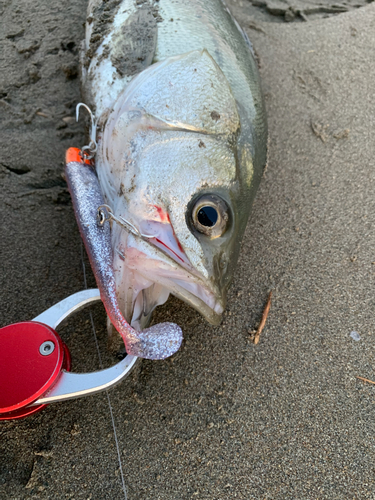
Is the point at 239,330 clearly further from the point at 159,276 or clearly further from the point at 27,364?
the point at 27,364

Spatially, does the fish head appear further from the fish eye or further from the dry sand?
the dry sand

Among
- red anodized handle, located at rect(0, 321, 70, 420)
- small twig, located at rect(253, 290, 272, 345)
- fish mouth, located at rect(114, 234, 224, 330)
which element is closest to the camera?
red anodized handle, located at rect(0, 321, 70, 420)

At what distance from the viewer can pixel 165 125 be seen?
4.62 feet

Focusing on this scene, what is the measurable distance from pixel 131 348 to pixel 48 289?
2.20 feet

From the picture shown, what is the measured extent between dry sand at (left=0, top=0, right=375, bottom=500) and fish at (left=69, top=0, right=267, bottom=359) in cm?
35

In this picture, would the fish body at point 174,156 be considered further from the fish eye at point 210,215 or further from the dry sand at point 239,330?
the dry sand at point 239,330

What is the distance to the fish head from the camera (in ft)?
4.11

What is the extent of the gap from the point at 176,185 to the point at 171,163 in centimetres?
10

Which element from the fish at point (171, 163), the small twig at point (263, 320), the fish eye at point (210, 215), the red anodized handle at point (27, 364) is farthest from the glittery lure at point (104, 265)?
the small twig at point (263, 320)

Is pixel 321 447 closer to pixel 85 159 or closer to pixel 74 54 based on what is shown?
pixel 85 159

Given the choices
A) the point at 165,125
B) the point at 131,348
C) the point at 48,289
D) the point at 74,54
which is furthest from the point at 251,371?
the point at 74,54

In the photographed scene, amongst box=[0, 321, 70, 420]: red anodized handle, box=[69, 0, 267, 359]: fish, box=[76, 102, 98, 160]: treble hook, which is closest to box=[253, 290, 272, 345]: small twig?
box=[69, 0, 267, 359]: fish

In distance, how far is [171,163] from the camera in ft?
4.40

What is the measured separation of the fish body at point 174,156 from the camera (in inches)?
49.6
